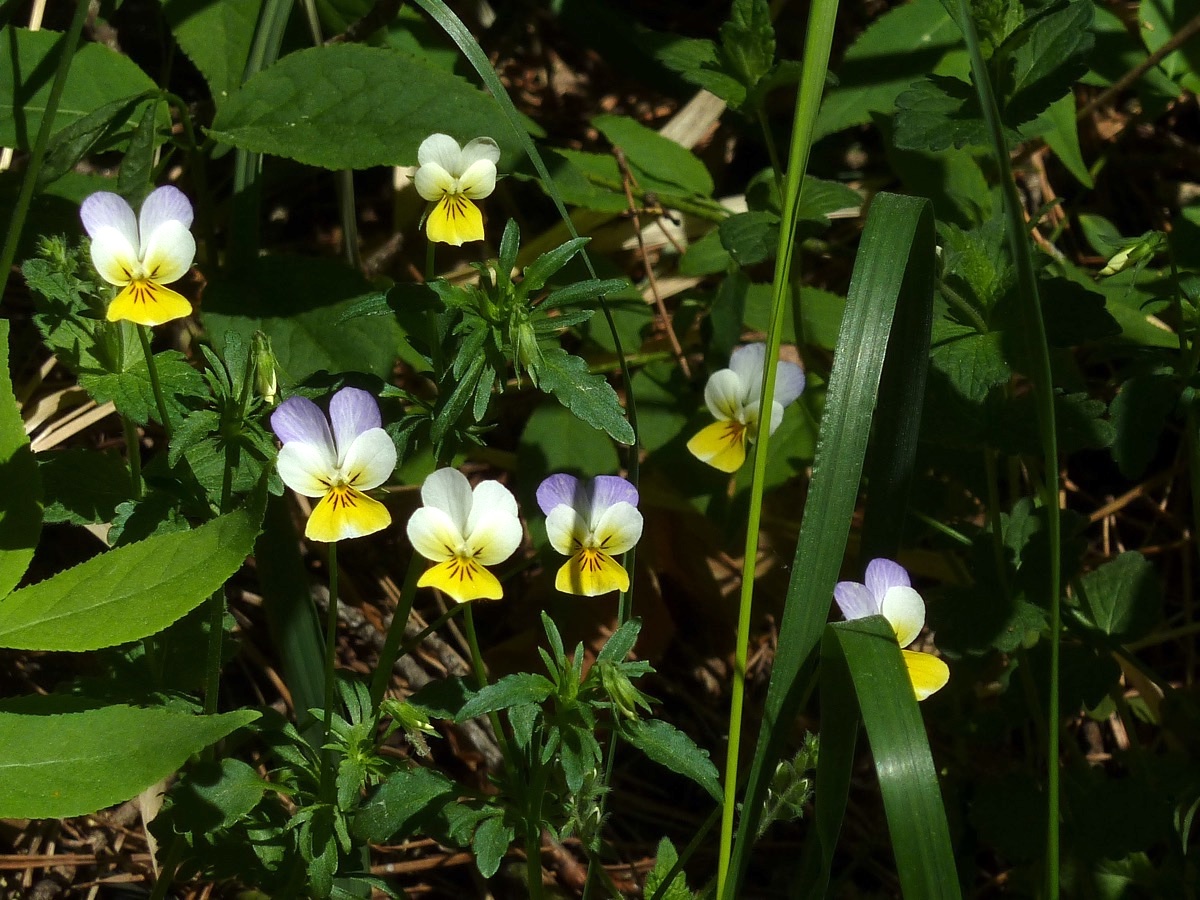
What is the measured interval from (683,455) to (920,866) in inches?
35.1

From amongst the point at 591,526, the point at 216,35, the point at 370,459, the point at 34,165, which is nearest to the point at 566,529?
the point at 591,526

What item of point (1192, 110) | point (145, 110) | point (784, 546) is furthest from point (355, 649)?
point (1192, 110)

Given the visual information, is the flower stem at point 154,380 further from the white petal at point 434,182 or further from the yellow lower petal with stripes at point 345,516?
the white petal at point 434,182

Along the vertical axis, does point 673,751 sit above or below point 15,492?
below

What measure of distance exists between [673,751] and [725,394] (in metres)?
0.52

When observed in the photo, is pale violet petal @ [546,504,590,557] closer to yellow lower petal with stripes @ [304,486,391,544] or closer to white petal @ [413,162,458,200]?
yellow lower petal with stripes @ [304,486,391,544]

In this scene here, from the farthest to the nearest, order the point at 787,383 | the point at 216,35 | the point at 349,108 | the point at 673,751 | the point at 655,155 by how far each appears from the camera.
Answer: the point at 655,155
the point at 216,35
the point at 349,108
the point at 787,383
the point at 673,751

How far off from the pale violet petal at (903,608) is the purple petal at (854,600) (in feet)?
0.05

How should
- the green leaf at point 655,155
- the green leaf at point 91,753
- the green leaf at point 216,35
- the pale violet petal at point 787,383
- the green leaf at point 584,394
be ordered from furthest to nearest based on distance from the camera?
the green leaf at point 655,155, the green leaf at point 216,35, the pale violet petal at point 787,383, the green leaf at point 584,394, the green leaf at point 91,753

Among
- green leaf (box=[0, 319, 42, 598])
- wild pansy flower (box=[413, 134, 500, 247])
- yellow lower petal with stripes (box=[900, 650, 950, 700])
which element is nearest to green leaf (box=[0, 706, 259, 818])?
green leaf (box=[0, 319, 42, 598])

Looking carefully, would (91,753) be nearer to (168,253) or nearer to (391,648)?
(391,648)

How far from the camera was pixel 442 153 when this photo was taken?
4.74ft

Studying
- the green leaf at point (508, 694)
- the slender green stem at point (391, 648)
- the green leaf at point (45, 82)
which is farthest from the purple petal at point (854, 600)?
the green leaf at point (45, 82)

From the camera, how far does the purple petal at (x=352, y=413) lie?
1.28 meters
